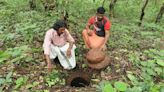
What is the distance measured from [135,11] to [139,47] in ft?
17.4

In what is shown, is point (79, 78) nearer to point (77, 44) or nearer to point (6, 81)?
point (77, 44)

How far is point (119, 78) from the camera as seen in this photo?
16.8 ft

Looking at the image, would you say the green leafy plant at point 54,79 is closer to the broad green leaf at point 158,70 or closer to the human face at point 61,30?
the human face at point 61,30

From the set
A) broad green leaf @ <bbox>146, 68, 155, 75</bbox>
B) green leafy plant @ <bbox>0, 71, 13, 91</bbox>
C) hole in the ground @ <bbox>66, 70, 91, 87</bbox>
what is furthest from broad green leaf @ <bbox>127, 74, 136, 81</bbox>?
green leafy plant @ <bbox>0, 71, 13, 91</bbox>

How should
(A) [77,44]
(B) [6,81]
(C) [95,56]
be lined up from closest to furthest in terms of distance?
(B) [6,81] → (C) [95,56] → (A) [77,44]

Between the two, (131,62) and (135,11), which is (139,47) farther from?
(135,11)

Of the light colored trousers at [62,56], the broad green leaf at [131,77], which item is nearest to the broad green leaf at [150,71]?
the broad green leaf at [131,77]

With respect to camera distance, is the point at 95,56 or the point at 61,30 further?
the point at 95,56

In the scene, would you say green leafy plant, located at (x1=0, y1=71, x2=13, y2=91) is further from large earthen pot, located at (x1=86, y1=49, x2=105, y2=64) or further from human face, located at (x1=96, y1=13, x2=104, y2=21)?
human face, located at (x1=96, y1=13, x2=104, y2=21)

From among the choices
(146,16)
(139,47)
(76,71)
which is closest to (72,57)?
(76,71)

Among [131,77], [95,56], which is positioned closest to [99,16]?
[95,56]

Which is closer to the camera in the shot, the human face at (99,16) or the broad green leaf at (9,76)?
the broad green leaf at (9,76)

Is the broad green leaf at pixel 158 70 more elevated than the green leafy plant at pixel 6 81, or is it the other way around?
the green leafy plant at pixel 6 81

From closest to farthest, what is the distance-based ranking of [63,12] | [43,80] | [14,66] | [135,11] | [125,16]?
[43,80]
[14,66]
[63,12]
[125,16]
[135,11]
